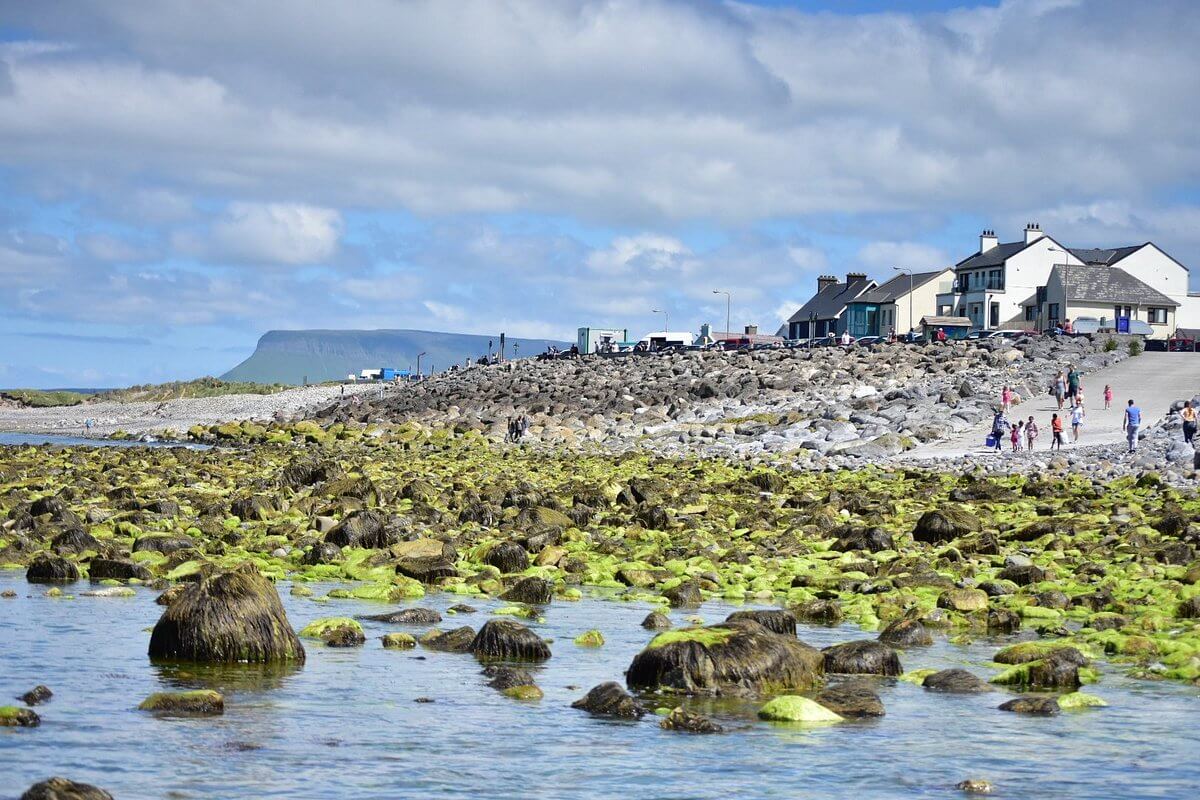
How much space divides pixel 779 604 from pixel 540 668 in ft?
19.7

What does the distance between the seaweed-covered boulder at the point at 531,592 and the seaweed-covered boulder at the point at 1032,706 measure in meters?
8.14

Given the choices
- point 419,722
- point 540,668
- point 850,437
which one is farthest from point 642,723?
point 850,437

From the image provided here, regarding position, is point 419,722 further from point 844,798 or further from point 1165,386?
point 1165,386

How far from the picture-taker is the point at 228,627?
14.9m

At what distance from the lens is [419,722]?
1268 cm

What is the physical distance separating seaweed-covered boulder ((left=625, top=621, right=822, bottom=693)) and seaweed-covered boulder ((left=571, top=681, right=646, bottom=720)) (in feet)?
2.30

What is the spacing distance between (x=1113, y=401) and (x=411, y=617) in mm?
52474

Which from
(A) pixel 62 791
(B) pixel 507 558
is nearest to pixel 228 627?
(A) pixel 62 791

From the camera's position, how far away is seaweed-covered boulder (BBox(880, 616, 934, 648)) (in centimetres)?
1739

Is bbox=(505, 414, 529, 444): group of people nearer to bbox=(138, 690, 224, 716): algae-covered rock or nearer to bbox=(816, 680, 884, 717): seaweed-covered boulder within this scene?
bbox=(816, 680, 884, 717): seaweed-covered boulder

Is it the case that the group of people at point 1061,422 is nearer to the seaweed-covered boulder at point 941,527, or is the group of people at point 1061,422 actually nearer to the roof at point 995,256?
the seaweed-covered boulder at point 941,527

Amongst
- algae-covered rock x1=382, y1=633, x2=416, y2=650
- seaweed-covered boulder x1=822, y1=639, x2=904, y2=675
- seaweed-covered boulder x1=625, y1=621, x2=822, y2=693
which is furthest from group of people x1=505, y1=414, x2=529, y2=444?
seaweed-covered boulder x1=625, y1=621, x2=822, y2=693

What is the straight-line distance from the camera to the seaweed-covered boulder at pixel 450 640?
53.9 ft

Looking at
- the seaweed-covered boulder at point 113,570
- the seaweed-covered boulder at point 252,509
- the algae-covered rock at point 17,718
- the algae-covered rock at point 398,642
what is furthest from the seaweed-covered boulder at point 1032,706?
the seaweed-covered boulder at point 252,509
